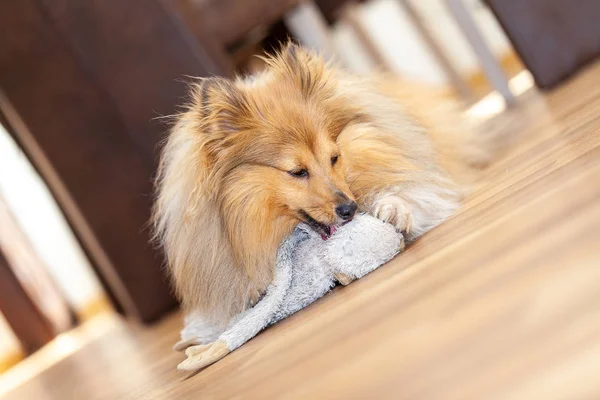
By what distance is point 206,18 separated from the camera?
322 centimetres

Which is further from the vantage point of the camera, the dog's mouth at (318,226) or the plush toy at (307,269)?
the dog's mouth at (318,226)

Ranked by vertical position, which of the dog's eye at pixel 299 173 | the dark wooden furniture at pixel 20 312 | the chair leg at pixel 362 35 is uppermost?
the chair leg at pixel 362 35

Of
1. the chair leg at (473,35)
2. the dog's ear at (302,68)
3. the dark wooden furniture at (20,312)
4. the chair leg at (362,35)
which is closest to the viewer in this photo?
the dog's ear at (302,68)

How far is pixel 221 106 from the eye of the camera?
198 centimetres

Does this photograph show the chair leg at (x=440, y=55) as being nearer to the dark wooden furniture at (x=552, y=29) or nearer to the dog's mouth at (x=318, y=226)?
the dark wooden furniture at (x=552, y=29)

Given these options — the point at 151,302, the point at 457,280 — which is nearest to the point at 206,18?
the point at 151,302

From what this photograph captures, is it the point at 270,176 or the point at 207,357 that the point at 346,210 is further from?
the point at 207,357

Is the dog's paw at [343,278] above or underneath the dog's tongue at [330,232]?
underneath

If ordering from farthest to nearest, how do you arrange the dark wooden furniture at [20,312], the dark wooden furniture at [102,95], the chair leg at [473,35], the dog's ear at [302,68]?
the dark wooden furniture at [20,312] < the chair leg at [473,35] < the dark wooden furniture at [102,95] < the dog's ear at [302,68]

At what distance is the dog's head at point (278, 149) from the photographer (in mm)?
1954

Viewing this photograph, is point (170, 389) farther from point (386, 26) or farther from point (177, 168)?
point (386, 26)

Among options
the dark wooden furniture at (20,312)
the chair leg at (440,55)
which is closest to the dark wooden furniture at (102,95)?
the chair leg at (440,55)

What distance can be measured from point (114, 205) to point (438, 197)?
4.85 feet

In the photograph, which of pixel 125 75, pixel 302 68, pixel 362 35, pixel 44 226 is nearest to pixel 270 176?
pixel 302 68
